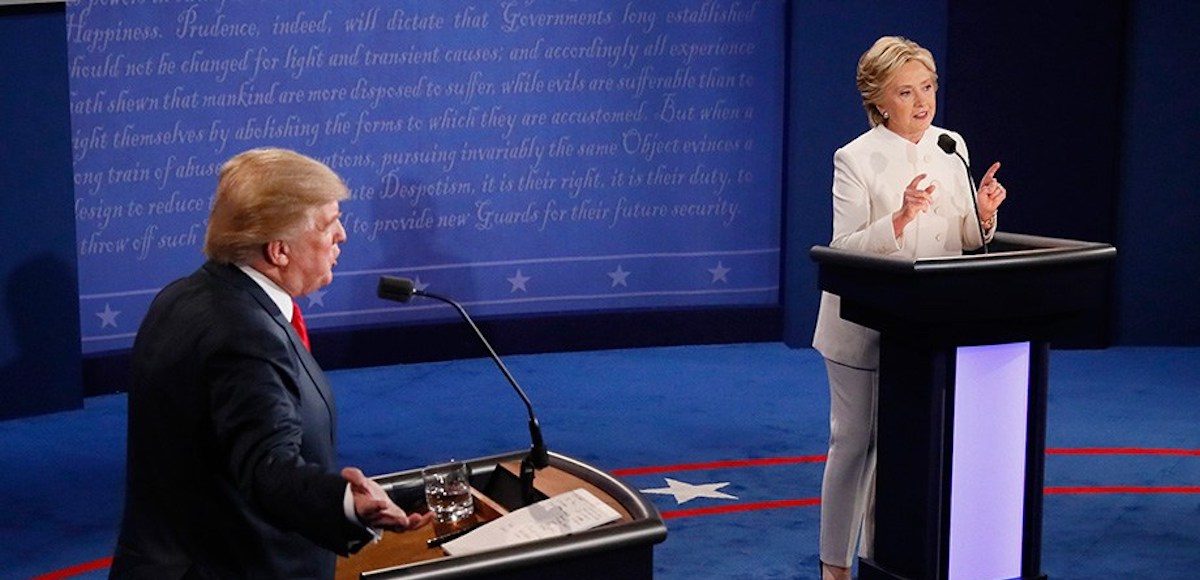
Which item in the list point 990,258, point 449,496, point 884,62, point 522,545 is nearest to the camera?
point 522,545

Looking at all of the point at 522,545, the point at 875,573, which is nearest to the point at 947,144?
the point at 875,573

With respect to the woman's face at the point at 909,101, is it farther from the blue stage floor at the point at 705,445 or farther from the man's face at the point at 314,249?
the man's face at the point at 314,249

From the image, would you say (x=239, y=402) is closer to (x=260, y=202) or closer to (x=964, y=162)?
(x=260, y=202)

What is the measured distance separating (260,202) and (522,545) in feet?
2.51

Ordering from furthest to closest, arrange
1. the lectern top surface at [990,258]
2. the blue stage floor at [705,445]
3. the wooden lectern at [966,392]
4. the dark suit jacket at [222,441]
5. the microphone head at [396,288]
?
the blue stage floor at [705,445] < the wooden lectern at [966,392] < the lectern top surface at [990,258] < the microphone head at [396,288] < the dark suit jacket at [222,441]

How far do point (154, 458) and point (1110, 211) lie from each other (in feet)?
21.6

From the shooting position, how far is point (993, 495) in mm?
4262

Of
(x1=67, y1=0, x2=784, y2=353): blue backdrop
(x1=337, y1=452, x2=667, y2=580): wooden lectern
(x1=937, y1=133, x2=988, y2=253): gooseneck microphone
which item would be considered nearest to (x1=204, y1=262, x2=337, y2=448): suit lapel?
(x1=337, y1=452, x2=667, y2=580): wooden lectern

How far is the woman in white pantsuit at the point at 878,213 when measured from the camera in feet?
13.7

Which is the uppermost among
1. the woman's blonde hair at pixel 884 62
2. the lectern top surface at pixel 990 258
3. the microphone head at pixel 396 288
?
the woman's blonde hair at pixel 884 62

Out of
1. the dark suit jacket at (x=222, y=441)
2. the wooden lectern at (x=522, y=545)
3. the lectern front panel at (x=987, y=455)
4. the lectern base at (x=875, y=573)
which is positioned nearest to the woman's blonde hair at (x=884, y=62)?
the lectern front panel at (x=987, y=455)

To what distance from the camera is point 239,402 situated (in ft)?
7.92

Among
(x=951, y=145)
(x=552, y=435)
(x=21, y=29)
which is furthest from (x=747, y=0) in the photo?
(x=951, y=145)

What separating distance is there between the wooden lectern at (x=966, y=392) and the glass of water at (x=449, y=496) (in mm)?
1390
